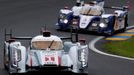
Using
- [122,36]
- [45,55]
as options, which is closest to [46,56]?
[45,55]

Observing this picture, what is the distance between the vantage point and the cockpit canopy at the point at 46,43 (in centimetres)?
1689

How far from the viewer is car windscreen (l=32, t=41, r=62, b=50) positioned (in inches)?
664

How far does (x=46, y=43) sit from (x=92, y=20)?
9943 millimetres

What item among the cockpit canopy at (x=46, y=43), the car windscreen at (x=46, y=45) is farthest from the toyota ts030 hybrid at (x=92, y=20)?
the car windscreen at (x=46, y=45)

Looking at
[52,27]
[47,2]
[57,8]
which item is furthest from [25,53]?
[47,2]

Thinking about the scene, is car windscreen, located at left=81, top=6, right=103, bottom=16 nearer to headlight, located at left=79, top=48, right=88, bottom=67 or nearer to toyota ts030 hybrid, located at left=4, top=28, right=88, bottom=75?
toyota ts030 hybrid, located at left=4, top=28, right=88, bottom=75

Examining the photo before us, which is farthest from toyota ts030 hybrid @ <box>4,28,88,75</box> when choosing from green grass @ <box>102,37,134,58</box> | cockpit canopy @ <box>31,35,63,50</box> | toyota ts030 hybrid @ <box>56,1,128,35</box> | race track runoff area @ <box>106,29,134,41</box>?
toyota ts030 hybrid @ <box>56,1,128,35</box>

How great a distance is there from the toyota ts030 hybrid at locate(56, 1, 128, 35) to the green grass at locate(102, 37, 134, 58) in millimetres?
1845

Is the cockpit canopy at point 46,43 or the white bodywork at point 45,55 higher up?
the cockpit canopy at point 46,43

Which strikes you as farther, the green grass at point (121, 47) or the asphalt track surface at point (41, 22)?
the green grass at point (121, 47)

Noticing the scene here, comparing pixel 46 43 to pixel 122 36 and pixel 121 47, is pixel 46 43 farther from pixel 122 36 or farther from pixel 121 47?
pixel 122 36

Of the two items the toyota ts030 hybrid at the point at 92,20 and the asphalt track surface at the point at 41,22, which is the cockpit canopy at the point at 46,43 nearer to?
the asphalt track surface at the point at 41,22

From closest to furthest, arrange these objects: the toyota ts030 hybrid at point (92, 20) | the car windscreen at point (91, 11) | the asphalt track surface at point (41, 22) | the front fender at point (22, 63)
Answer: the front fender at point (22, 63)
the asphalt track surface at point (41, 22)
the toyota ts030 hybrid at point (92, 20)
the car windscreen at point (91, 11)

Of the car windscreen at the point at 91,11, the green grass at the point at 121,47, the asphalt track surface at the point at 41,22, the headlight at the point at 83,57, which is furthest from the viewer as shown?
the car windscreen at the point at 91,11
